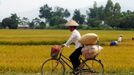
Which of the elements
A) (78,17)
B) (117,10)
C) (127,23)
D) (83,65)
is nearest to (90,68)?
(83,65)

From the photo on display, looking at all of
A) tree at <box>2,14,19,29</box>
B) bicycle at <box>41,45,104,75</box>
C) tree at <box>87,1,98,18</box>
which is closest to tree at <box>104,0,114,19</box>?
tree at <box>87,1,98,18</box>

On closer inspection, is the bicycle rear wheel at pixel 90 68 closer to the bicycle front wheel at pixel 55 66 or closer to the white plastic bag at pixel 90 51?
the white plastic bag at pixel 90 51

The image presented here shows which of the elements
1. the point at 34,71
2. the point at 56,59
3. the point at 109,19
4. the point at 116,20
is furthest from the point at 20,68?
the point at 109,19

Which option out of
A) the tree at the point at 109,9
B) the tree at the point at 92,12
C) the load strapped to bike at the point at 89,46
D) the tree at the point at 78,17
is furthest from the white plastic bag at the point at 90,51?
the tree at the point at 92,12

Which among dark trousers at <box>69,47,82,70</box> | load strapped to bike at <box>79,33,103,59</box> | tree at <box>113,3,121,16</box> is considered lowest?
tree at <box>113,3,121,16</box>

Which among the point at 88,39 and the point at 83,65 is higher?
the point at 88,39

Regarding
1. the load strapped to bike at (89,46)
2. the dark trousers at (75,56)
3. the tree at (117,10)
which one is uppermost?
the load strapped to bike at (89,46)

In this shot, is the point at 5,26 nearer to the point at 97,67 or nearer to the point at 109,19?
the point at 109,19

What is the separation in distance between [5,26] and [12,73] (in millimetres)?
98359

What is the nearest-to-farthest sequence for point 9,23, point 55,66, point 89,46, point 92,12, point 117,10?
point 89,46
point 55,66
point 9,23
point 117,10
point 92,12

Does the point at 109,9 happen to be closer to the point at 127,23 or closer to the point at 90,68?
the point at 127,23

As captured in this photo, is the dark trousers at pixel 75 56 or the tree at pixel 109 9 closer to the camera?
the dark trousers at pixel 75 56

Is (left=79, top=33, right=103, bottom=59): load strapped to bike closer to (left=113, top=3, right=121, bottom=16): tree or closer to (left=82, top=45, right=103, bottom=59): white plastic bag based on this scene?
(left=82, top=45, right=103, bottom=59): white plastic bag

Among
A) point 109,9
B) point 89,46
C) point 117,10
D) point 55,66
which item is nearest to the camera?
A: point 89,46
